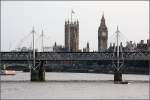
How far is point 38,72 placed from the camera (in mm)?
112188

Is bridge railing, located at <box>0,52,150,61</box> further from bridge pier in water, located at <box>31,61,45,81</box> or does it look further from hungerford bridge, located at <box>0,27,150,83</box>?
bridge pier in water, located at <box>31,61,45,81</box>

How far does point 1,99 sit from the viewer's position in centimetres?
6381

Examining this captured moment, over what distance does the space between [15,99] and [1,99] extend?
5.83 ft

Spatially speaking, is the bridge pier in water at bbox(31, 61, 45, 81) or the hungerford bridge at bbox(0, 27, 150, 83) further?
the bridge pier in water at bbox(31, 61, 45, 81)

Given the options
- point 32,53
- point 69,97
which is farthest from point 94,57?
point 69,97

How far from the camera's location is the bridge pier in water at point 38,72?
11091 cm

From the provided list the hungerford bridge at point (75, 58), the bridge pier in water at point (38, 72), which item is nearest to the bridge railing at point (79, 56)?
the hungerford bridge at point (75, 58)

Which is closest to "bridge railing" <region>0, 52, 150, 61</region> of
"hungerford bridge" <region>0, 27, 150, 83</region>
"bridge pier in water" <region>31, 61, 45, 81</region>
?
"hungerford bridge" <region>0, 27, 150, 83</region>

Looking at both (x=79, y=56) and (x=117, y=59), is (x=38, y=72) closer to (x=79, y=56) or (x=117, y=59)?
(x=79, y=56)

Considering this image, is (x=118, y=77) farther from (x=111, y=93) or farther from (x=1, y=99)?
(x=1, y=99)

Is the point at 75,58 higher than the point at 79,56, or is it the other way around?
the point at 79,56

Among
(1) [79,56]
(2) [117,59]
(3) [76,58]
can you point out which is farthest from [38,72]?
(2) [117,59]

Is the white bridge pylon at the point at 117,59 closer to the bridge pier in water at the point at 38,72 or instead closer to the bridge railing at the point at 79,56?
the bridge railing at the point at 79,56

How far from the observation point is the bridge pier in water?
11091cm
